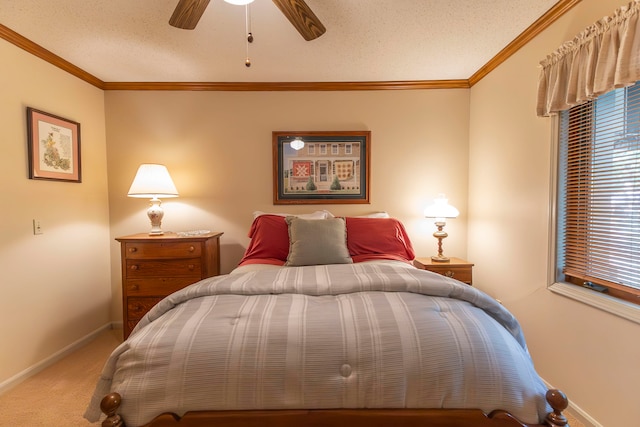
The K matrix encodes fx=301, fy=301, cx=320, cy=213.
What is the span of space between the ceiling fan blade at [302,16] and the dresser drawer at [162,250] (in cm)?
178

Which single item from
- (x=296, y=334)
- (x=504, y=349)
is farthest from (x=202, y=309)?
(x=504, y=349)

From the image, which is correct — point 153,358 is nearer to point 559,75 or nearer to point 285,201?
point 285,201

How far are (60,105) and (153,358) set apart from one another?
8.13ft

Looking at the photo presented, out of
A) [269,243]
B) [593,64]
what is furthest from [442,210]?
[269,243]

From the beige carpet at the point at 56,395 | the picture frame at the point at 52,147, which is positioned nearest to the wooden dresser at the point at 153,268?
the beige carpet at the point at 56,395

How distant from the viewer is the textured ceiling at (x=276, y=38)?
72.1 inches

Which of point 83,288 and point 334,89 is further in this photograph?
point 334,89

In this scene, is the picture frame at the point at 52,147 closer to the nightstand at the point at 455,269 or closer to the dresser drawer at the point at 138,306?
the dresser drawer at the point at 138,306

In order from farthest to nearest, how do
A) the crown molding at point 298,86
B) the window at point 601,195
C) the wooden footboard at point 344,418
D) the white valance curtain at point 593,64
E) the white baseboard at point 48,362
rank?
the crown molding at point 298,86 → the white baseboard at point 48,362 → the window at point 601,195 → the white valance curtain at point 593,64 → the wooden footboard at point 344,418

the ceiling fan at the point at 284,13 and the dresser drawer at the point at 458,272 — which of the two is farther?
the dresser drawer at the point at 458,272

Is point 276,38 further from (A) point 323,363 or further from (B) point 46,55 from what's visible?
(A) point 323,363

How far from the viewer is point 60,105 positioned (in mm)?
2443

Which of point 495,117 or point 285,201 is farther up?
Answer: point 495,117

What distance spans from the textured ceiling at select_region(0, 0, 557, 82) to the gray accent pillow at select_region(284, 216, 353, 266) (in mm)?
1345
